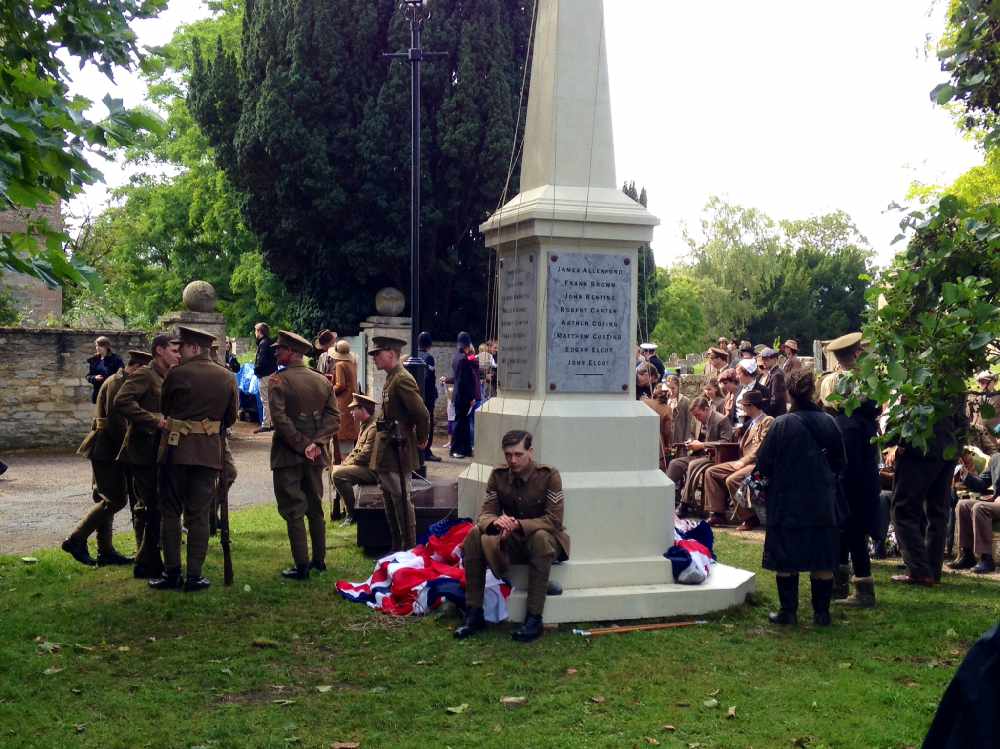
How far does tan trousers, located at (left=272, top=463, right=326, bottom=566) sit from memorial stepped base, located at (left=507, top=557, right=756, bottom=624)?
7.39ft

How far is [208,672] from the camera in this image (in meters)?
6.79

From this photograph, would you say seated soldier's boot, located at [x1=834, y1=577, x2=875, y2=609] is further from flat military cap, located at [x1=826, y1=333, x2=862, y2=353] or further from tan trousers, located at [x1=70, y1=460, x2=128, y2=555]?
tan trousers, located at [x1=70, y1=460, x2=128, y2=555]

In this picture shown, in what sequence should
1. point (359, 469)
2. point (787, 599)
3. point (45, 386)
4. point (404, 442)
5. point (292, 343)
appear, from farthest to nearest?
point (45, 386) < point (359, 469) < point (404, 442) < point (292, 343) < point (787, 599)

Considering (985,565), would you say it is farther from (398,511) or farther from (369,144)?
(369,144)

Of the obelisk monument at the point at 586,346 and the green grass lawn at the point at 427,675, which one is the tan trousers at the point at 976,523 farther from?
the obelisk monument at the point at 586,346

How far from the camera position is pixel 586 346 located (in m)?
8.51

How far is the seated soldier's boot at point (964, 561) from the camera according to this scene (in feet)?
34.0

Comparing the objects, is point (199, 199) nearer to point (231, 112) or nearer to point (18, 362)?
point (231, 112)

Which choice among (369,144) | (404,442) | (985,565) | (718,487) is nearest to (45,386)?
(369,144)

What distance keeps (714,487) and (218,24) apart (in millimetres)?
28216

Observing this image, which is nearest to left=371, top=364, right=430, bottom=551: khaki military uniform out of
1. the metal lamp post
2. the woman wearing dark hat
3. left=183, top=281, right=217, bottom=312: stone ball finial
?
the metal lamp post

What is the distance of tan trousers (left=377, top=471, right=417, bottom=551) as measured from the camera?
997 cm

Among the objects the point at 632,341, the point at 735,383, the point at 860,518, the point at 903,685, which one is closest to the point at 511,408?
the point at 632,341

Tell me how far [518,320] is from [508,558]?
1990mm
